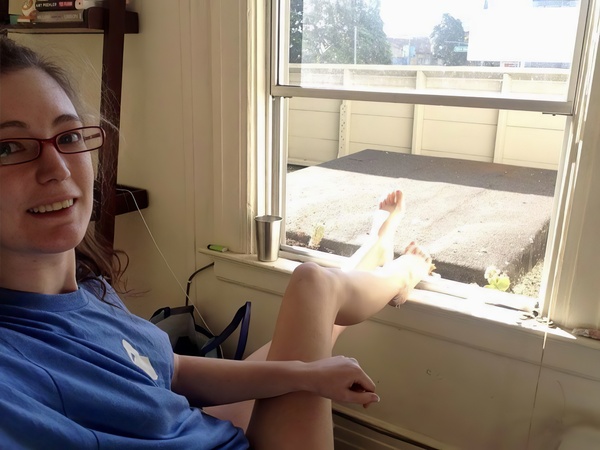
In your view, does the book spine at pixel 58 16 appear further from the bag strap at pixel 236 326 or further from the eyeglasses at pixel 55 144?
the bag strap at pixel 236 326

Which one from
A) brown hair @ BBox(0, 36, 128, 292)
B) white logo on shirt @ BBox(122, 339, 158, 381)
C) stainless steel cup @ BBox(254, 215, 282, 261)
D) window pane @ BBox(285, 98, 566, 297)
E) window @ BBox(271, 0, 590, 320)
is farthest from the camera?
stainless steel cup @ BBox(254, 215, 282, 261)

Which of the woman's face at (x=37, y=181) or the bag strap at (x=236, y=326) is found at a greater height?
the woman's face at (x=37, y=181)

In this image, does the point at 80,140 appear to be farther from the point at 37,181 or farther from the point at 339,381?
the point at 339,381

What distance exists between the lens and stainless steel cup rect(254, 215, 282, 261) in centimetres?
167

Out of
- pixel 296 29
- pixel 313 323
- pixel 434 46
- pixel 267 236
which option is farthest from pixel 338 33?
pixel 313 323

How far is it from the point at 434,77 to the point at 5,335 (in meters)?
1.13

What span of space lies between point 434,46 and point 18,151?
1017mm

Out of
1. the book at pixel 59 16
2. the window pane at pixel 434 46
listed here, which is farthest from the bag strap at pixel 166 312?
the book at pixel 59 16

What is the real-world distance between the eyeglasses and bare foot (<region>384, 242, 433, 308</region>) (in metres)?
0.85

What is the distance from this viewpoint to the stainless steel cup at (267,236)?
167 centimetres

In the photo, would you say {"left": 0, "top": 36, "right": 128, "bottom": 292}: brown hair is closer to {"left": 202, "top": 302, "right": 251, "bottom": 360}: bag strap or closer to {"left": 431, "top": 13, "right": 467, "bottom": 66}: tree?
{"left": 202, "top": 302, "right": 251, "bottom": 360}: bag strap

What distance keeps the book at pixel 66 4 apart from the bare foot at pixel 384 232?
101 centimetres

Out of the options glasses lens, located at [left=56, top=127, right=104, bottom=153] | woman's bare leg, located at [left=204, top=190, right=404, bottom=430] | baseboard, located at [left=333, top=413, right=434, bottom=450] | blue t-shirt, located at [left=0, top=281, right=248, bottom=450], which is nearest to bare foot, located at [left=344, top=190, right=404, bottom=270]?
woman's bare leg, located at [left=204, top=190, right=404, bottom=430]

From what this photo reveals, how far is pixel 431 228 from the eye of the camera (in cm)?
166
